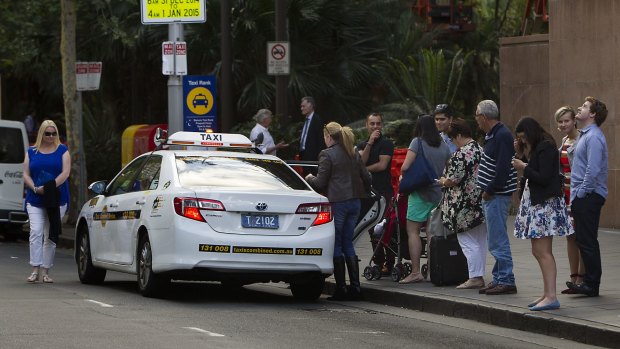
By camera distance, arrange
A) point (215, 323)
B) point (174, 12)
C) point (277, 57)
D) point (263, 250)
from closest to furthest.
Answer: point (215, 323)
point (263, 250)
point (174, 12)
point (277, 57)

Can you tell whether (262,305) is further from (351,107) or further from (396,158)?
(351,107)

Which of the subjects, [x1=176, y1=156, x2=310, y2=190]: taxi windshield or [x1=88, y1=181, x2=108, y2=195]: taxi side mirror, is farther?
[x1=88, y1=181, x2=108, y2=195]: taxi side mirror

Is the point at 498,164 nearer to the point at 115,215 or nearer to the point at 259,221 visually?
the point at 259,221

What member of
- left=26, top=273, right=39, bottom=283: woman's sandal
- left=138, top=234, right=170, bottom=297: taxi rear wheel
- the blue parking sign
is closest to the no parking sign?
the blue parking sign

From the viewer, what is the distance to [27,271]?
16.9 metres

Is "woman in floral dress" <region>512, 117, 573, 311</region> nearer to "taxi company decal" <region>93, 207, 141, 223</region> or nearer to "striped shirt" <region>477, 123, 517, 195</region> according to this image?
"striped shirt" <region>477, 123, 517, 195</region>

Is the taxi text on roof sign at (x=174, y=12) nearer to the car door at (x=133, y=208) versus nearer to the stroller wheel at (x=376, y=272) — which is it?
the car door at (x=133, y=208)

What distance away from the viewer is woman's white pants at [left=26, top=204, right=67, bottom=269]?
15.2 meters

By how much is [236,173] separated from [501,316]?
312cm

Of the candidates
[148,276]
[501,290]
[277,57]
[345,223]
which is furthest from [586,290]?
[277,57]

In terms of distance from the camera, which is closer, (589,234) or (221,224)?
(589,234)

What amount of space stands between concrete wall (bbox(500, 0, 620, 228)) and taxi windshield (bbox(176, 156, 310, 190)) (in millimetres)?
8086

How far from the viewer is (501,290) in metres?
12.9

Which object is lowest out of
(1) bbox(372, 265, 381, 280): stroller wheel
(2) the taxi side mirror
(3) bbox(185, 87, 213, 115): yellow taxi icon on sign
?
(1) bbox(372, 265, 381, 280): stroller wheel
